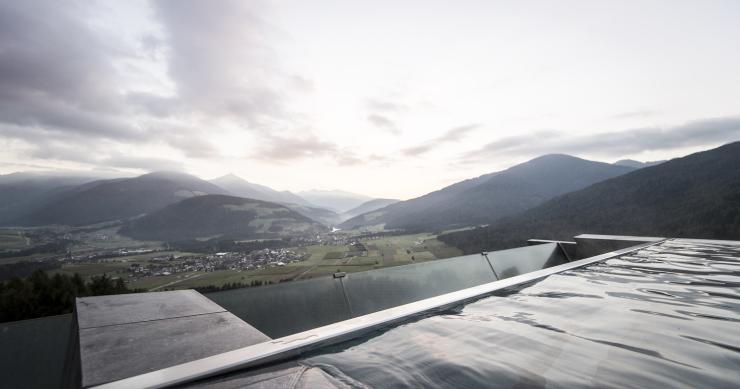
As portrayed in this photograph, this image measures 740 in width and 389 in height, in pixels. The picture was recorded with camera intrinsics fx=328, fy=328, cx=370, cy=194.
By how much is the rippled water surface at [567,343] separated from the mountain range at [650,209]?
71.8 meters

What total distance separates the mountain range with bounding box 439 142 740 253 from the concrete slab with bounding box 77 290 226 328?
73.5 meters

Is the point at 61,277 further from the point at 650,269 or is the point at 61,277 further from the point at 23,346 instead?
the point at 650,269

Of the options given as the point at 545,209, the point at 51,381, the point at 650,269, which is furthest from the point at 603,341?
the point at 545,209

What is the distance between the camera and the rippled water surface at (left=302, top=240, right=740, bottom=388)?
6.55ft

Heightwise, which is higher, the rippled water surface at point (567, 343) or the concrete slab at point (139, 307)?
the concrete slab at point (139, 307)

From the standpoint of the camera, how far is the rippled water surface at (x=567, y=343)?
1996 millimetres

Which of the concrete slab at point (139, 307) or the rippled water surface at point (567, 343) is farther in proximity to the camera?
the concrete slab at point (139, 307)

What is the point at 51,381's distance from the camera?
2709mm

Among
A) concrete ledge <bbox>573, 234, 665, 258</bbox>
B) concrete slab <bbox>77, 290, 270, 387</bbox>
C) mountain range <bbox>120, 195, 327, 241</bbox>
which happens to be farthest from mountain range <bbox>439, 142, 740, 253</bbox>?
mountain range <bbox>120, 195, 327, 241</bbox>

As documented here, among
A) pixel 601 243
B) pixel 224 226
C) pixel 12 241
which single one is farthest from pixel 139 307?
pixel 12 241

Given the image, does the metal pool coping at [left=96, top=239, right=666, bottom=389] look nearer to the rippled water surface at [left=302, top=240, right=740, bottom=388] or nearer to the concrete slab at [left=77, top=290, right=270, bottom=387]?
the rippled water surface at [left=302, top=240, right=740, bottom=388]

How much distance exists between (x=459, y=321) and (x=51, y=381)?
3.50 meters

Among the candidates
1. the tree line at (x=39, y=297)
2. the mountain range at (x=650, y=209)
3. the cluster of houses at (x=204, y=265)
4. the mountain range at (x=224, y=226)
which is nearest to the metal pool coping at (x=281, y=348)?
the tree line at (x=39, y=297)

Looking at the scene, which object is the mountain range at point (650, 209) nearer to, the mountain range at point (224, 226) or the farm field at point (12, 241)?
the mountain range at point (224, 226)
